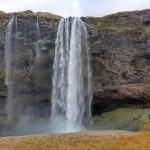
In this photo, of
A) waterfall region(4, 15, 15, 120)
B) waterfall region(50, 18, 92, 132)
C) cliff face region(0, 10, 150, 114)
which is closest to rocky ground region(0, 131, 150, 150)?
waterfall region(50, 18, 92, 132)

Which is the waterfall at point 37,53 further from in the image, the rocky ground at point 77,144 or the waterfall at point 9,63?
the rocky ground at point 77,144

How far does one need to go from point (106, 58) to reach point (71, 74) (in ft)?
23.5

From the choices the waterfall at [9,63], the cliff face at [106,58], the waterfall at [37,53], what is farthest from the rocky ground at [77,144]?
the waterfall at [9,63]

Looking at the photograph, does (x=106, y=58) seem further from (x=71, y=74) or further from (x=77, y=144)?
(x=77, y=144)

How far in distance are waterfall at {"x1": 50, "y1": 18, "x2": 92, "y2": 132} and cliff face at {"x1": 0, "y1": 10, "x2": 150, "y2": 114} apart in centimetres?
132

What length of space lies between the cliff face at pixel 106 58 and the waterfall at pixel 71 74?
1.32 m

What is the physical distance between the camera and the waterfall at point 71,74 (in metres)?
81.4

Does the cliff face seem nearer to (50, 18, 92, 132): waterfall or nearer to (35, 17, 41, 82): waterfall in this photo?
(35, 17, 41, 82): waterfall

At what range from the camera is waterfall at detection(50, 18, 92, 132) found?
81438mm

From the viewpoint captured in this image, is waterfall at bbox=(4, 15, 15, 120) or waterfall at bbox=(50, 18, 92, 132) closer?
waterfall at bbox=(50, 18, 92, 132)

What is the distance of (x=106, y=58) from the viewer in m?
80.9

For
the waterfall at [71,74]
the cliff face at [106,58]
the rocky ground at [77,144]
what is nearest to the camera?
the rocky ground at [77,144]

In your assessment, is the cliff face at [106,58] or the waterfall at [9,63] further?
the waterfall at [9,63]

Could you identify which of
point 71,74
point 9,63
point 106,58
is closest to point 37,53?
point 9,63
